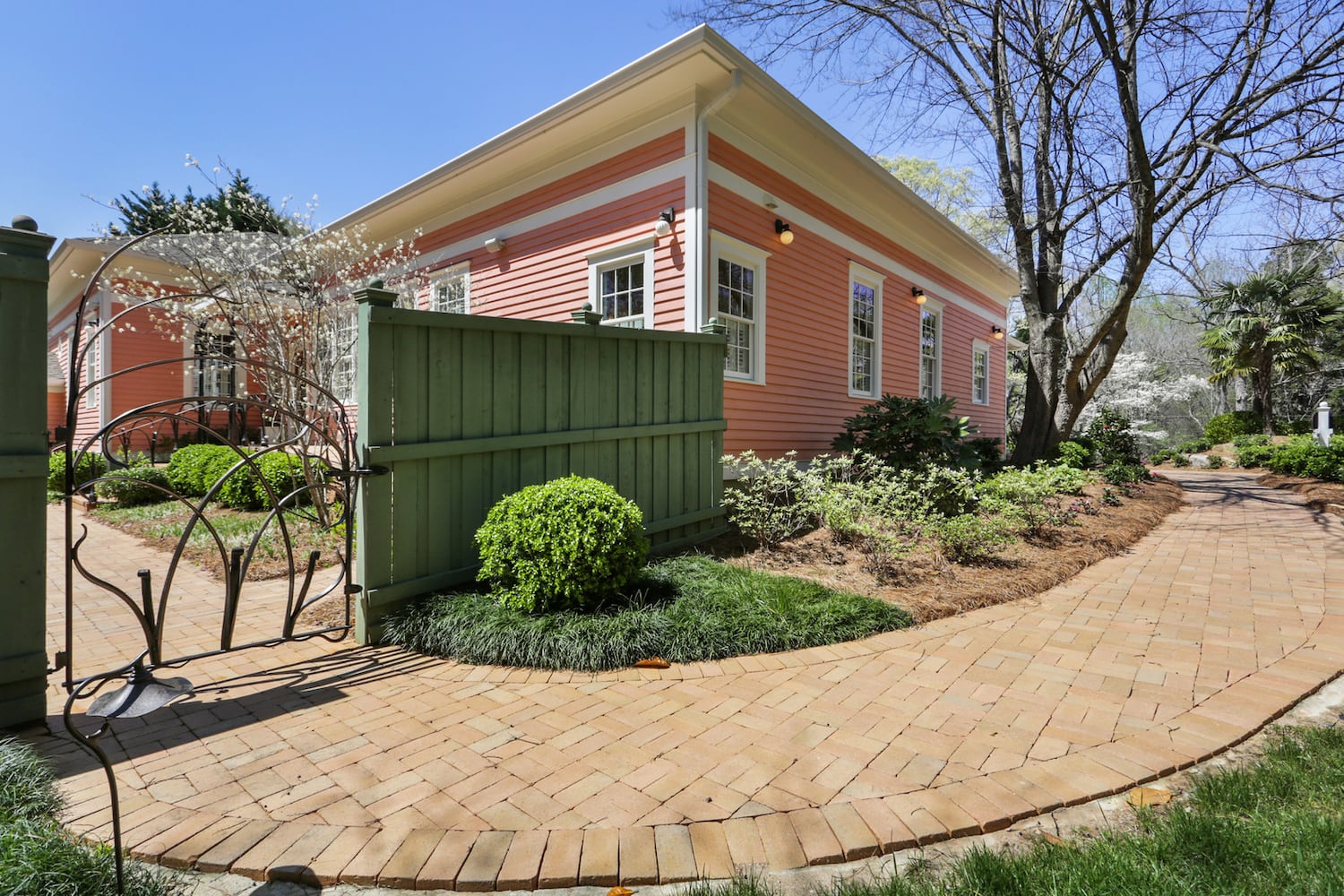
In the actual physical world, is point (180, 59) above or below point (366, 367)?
above

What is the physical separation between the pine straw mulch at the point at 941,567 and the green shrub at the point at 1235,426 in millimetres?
16789

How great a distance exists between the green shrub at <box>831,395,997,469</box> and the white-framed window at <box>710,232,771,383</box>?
1.46 metres

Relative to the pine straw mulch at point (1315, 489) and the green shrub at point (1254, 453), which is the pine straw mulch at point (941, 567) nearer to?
the pine straw mulch at point (1315, 489)

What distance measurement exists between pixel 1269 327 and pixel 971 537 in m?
18.6

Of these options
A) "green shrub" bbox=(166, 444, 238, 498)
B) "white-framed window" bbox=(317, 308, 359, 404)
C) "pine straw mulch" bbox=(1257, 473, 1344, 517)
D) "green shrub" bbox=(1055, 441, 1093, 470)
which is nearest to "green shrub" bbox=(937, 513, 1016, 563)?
"green shrub" bbox=(1055, 441, 1093, 470)

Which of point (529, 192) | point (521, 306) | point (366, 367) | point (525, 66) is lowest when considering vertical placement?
point (366, 367)

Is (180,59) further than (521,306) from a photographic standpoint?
Yes

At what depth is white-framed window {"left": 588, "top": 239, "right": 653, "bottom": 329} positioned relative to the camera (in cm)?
695

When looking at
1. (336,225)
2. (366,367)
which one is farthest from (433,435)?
(336,225)

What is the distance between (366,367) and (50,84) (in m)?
10.7

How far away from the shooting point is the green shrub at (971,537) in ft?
15.7

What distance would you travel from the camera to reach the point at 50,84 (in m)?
8.98

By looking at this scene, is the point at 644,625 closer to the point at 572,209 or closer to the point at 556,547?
the point at 556,547

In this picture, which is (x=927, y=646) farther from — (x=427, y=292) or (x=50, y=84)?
(x=50, y=84)
